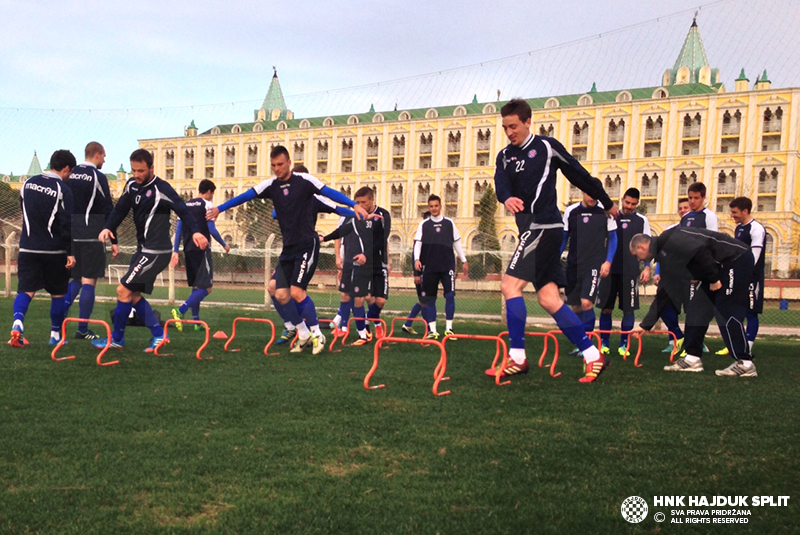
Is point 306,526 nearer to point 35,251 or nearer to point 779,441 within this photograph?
point 779,441

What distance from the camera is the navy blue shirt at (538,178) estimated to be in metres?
5.48

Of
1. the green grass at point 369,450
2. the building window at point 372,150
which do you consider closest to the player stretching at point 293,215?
the green grass at point 369,450

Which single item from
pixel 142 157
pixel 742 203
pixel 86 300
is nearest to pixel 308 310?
pixel 142 157

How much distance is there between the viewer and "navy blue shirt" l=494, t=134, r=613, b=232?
548 centimetres

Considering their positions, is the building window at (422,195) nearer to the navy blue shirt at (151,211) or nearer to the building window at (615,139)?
the building window at (615,139)

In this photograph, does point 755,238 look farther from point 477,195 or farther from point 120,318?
point 477,195

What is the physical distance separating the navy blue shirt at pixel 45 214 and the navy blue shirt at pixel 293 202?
7.45ft

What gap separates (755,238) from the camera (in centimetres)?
788

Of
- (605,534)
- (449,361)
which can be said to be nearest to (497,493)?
(605,534)

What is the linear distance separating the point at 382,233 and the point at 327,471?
20.8ft

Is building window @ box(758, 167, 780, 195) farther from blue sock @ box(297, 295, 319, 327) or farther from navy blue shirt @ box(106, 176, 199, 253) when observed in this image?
navy blue shirt @ box(106, 176, 199, 253)

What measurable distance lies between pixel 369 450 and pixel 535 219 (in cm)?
294

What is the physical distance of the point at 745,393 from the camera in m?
5.40

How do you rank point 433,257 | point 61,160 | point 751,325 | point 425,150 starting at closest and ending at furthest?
point 61,160 → point 751,325 → point 433,257 → point 425,150
